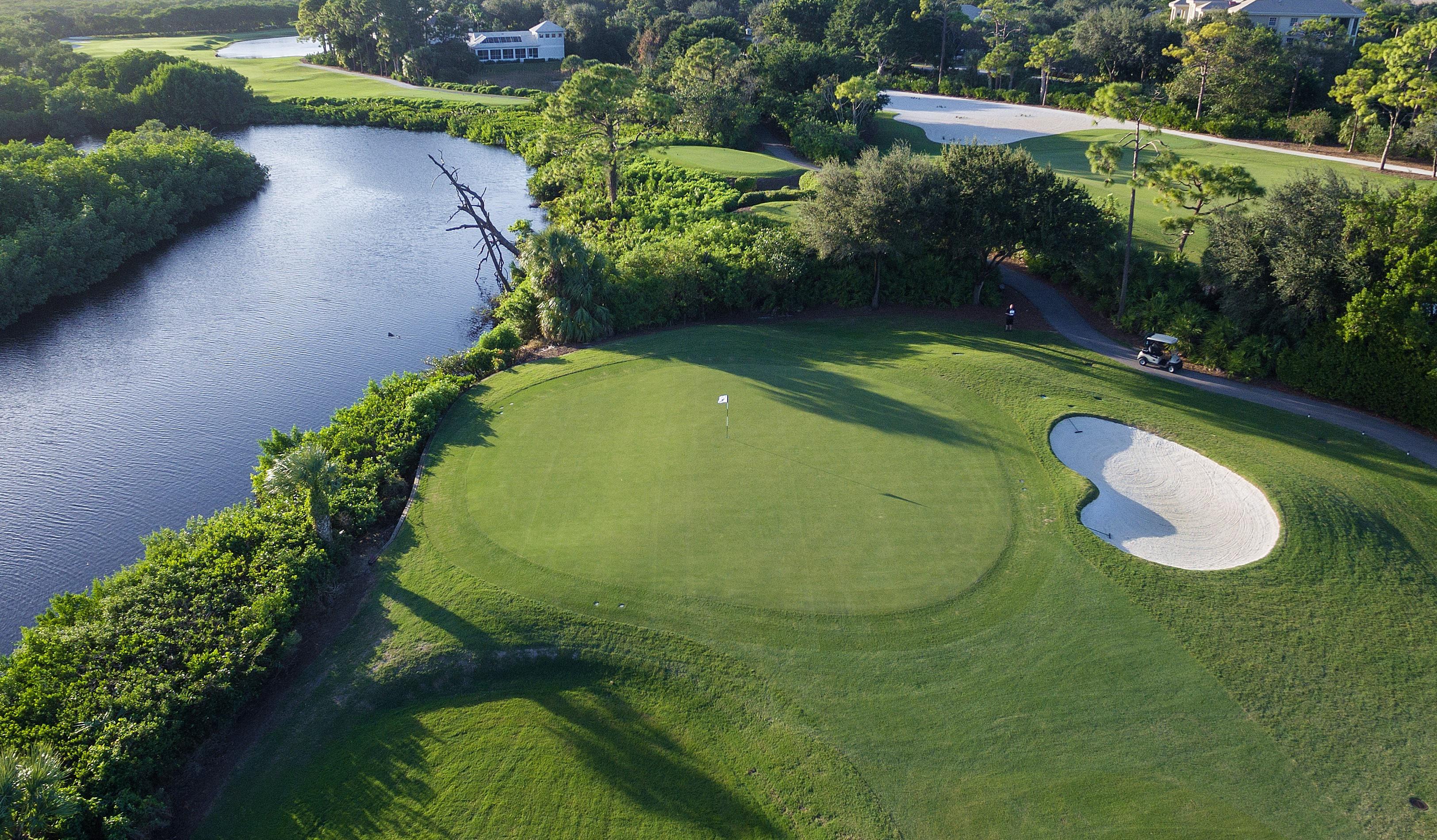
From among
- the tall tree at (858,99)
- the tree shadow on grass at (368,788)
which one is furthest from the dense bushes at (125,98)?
the tree shadow on grass at (368,788)

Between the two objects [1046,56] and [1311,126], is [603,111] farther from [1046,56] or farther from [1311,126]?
[1311,126]

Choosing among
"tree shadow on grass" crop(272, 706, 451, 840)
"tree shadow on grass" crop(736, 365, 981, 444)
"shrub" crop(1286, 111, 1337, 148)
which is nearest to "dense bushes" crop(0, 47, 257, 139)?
"tree shadow on grass" crop(736, 365, 981, 444)

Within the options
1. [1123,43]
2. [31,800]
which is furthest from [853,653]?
[1123,43]

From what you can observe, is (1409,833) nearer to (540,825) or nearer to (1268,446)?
(1268,446)

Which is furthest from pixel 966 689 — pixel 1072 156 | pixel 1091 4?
pixel 1091 4

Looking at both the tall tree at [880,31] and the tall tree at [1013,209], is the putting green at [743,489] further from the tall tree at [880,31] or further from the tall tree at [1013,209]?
the tall tree at [880,31]

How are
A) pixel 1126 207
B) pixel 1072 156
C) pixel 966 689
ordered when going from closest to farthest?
pixel 966 689
pixel 1126 207
pixel 1072 156

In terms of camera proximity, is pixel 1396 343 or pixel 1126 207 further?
pixel 1126 207
